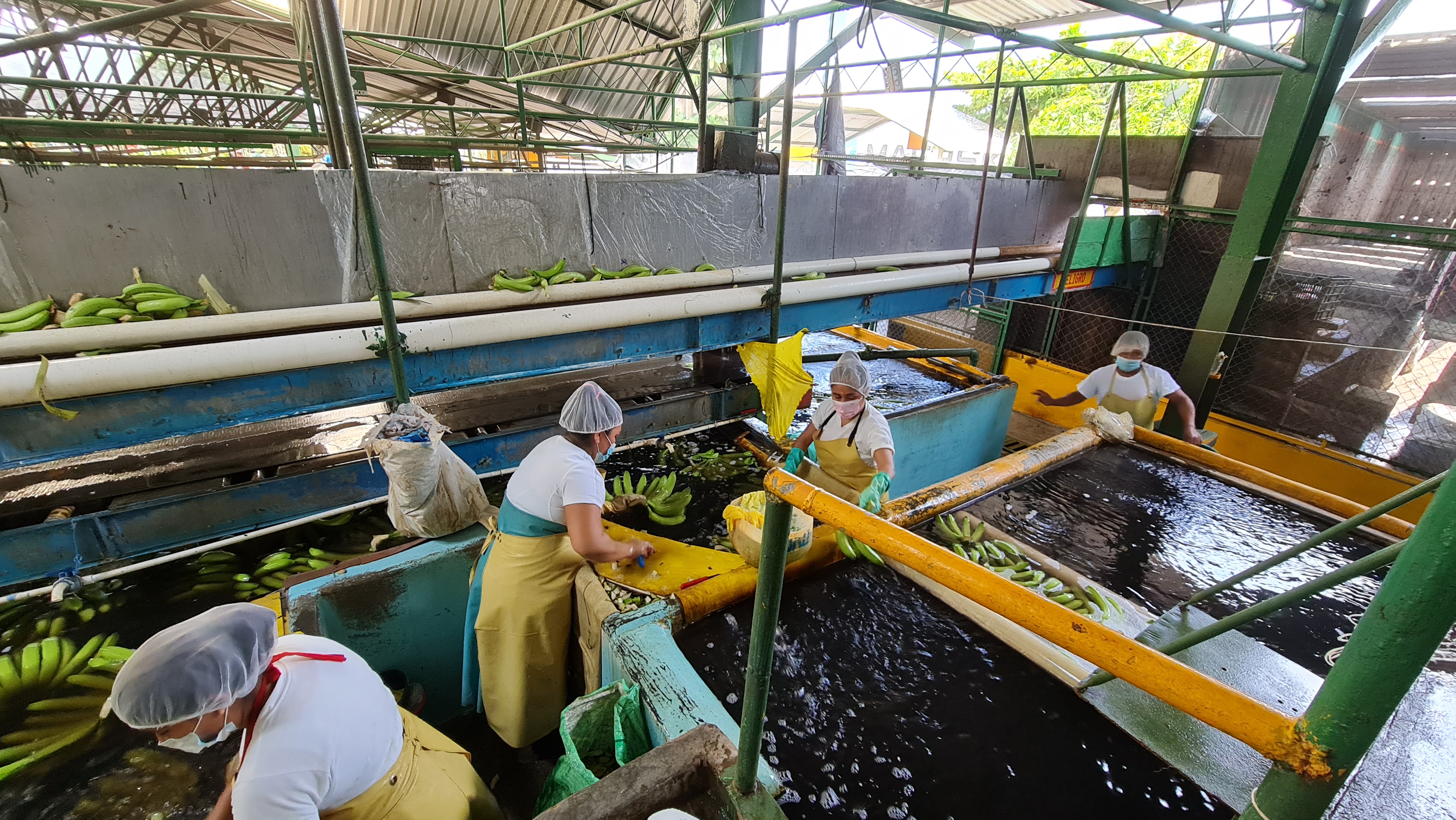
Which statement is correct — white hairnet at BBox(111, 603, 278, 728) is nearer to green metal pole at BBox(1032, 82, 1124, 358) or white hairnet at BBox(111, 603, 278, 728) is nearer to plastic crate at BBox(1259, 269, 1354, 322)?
green metal pole at BBox(1032, 82, 1124, 358)

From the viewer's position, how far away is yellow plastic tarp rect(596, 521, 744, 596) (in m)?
2.80

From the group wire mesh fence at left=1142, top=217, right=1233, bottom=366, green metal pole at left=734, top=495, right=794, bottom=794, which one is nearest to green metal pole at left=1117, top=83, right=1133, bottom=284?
wire mesh fence at left=1142, top=217, right=1233, bottom=366

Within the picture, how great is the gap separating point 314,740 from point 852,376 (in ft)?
10.8

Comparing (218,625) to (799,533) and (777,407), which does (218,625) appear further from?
A: (777,407)

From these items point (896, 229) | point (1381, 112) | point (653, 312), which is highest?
point (1381, 112)

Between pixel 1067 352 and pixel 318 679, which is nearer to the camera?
pixel 318 679

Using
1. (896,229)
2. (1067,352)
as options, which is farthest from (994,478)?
(1067,352)

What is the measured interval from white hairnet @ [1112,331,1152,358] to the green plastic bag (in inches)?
211

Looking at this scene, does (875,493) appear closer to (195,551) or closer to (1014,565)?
(1014,565)

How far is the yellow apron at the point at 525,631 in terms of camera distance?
2920mm

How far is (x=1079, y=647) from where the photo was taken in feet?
3.24

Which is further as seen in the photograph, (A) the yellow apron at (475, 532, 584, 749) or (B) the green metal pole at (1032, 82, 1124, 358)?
(B) the green metal pole at (1032, 82, 1124, 358)

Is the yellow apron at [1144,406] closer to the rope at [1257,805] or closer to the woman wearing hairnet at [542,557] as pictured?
the woman wearing hairnet at [542,557]

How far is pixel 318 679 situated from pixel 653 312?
9.56 feet
